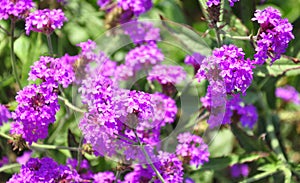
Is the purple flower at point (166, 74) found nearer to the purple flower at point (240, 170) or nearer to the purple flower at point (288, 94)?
the purple flower at point (240, 170)

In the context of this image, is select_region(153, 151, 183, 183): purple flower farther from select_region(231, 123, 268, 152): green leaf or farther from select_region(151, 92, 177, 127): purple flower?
select_region(231, 123, 268, 152): green leaf

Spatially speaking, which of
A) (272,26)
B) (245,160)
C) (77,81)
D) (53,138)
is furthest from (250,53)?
(53,138)

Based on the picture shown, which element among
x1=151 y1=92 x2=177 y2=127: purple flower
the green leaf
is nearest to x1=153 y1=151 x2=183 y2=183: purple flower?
x1=151 y1=92 x2=177 y2=127: purple flower

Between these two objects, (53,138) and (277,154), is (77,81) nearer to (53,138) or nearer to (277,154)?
(53,138)

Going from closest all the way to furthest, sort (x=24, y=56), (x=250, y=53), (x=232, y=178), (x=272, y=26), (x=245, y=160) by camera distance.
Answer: (x=272, y=26), (x=250, y=53), (x=245, y=160), (x=24, y=56), (x=232, y=178)

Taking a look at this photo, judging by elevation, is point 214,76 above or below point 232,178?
above

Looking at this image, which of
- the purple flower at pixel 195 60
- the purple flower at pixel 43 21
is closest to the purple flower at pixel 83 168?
the purple flower at pixel 43 21
